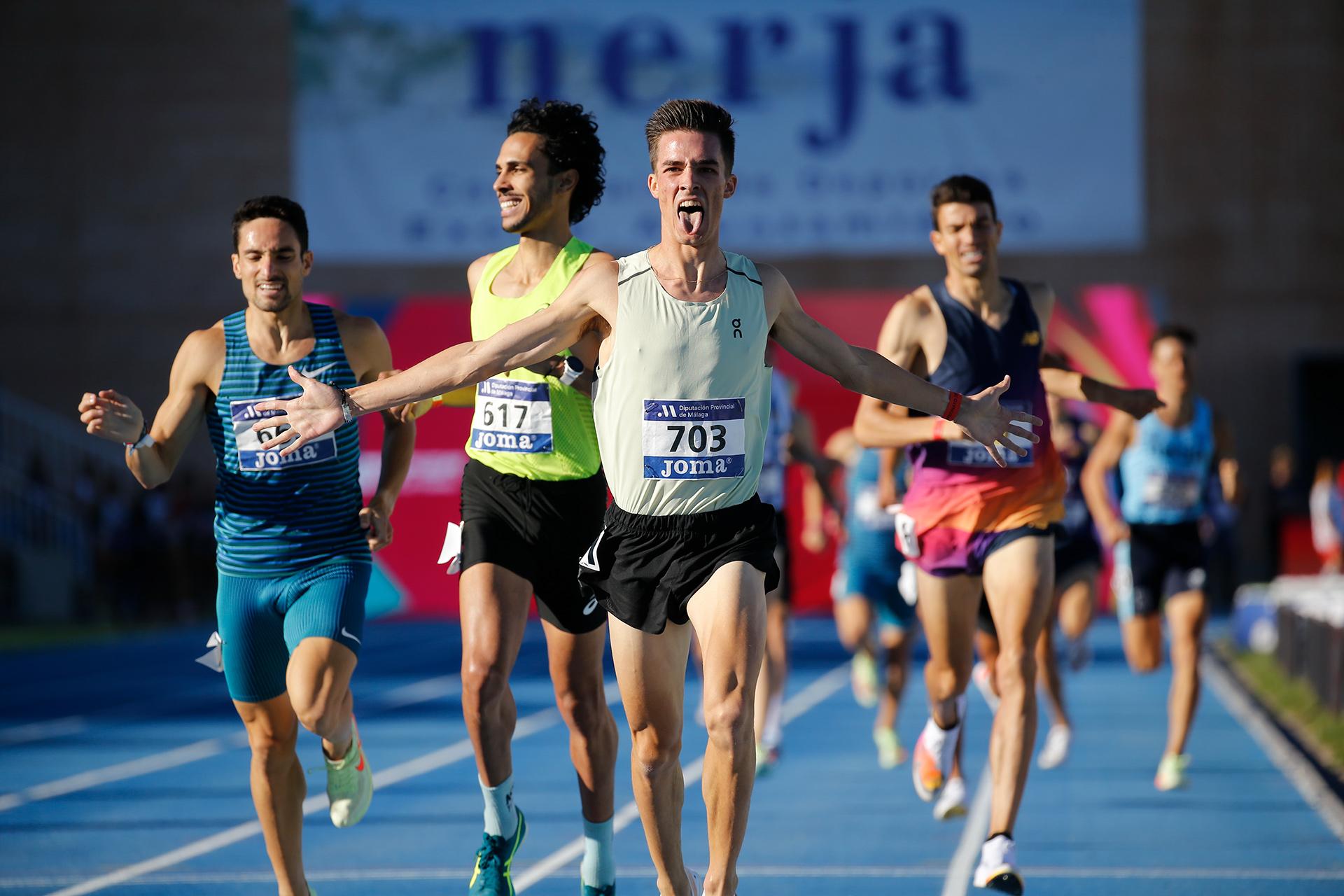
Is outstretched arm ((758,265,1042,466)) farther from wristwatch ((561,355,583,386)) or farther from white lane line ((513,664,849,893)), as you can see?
white lane line ((513,664,849,893))

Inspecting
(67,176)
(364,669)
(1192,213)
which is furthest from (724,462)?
(67,176)

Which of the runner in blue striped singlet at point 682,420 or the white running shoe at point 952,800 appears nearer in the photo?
the runner in blue striped singlet at point 682,420

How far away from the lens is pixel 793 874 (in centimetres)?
666

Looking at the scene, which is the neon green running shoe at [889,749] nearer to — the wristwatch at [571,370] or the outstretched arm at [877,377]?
the wristwatch at [571,370]

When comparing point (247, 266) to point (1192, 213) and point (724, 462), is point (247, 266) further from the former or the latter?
point (1192, 213)

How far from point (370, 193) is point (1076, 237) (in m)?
10.0

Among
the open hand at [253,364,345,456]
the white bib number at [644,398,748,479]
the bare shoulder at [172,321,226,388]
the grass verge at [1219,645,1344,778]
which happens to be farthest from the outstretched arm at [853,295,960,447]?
the grass verge at [1219,645,1344,778]

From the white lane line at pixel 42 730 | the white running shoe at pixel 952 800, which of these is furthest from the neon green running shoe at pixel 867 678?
the white lane line at pixel 42 730

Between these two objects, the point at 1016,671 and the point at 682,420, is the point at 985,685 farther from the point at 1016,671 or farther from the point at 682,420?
the point at 682,420

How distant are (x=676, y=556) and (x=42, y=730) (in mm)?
8323

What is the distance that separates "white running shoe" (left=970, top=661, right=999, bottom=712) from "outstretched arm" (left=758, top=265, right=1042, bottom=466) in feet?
8.74

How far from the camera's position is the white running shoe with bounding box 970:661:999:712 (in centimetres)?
932

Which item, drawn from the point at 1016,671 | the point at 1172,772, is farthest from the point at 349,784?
the point at 1172,772

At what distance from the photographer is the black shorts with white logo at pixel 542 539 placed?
529cm
